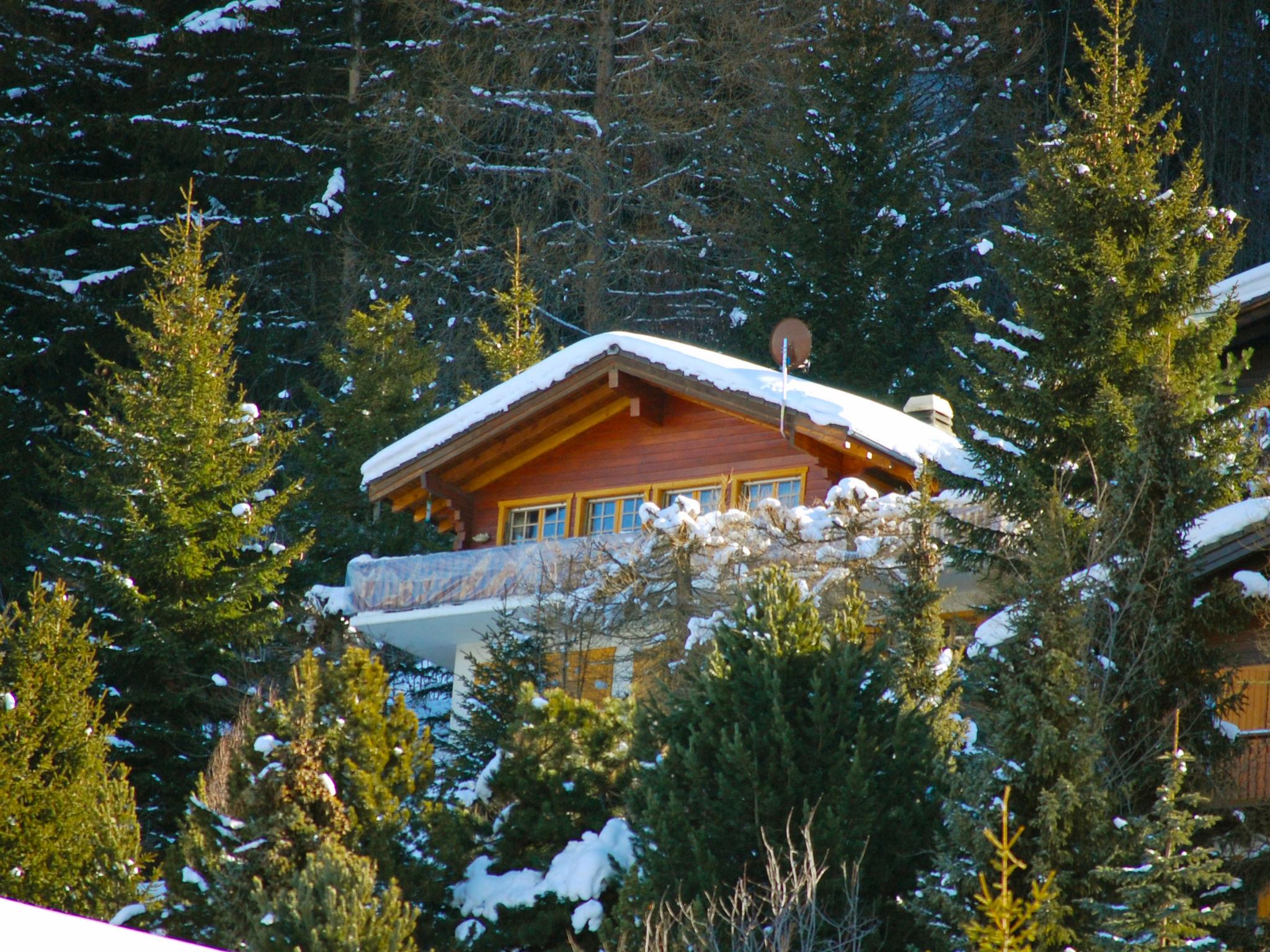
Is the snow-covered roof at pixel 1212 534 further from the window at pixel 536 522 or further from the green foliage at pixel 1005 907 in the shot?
the window at pixel 536 522

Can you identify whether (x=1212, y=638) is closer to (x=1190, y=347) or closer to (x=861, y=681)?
(x=861, y=681)

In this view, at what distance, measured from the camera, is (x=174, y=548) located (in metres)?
22.6

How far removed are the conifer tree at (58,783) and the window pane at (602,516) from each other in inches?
266

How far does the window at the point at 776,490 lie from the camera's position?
821 inches

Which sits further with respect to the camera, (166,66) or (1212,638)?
(166,66)

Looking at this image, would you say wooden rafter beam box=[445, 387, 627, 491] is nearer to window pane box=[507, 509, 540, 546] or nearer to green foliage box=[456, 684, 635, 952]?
window pane box=[507, 509, 540, 546]

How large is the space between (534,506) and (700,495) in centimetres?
264

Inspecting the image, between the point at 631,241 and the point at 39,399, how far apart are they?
37.6ft

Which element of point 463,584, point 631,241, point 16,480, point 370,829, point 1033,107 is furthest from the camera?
point 1033,107

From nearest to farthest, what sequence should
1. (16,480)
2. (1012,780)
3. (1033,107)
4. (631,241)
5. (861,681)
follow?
1. (1012,780)
2. (861,681)
3. (16,480)
4. (631,241)
5. (1033,107)

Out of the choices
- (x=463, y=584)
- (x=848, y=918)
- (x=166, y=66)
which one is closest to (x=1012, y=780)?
(x=848, y=918)

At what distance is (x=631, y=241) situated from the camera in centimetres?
3331

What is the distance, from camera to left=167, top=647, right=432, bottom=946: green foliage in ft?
44.2

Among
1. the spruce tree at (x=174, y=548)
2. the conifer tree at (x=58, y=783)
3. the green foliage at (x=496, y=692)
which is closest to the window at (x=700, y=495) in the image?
the green foliage at (x=496, y=692)
